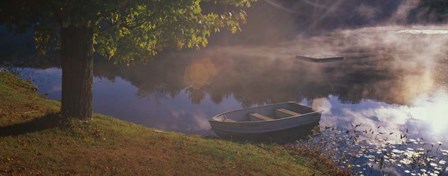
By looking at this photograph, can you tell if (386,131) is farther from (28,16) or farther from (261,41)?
(261,41)

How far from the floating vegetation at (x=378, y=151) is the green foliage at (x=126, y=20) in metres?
13.0

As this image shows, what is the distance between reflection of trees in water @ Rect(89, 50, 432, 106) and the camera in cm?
4797

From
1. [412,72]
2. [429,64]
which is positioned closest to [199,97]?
[412,72]

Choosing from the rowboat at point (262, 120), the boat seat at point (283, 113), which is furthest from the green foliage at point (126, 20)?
the boat seat at point (283, 113)

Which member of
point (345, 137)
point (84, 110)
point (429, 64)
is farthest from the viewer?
point (429, 64)

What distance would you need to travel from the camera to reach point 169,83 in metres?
53.3

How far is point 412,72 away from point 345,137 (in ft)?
121

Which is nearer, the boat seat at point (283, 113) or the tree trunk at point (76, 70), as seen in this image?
the tree trunk at point (76, 70)

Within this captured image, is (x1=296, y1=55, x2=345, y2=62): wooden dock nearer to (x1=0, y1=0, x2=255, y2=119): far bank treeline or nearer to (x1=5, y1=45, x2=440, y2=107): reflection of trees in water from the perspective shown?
(x1=5, y1=45, x2=440, y2=107): reflection of trees in water

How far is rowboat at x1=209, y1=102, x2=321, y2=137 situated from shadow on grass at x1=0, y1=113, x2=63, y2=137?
12.8 meters

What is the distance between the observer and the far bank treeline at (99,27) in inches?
627

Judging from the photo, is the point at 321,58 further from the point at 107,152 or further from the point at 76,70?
the point at 107,152

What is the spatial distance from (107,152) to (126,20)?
5.92 meters

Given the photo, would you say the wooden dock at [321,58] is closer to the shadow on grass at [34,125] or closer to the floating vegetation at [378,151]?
the floating vegetation at [378,151]
